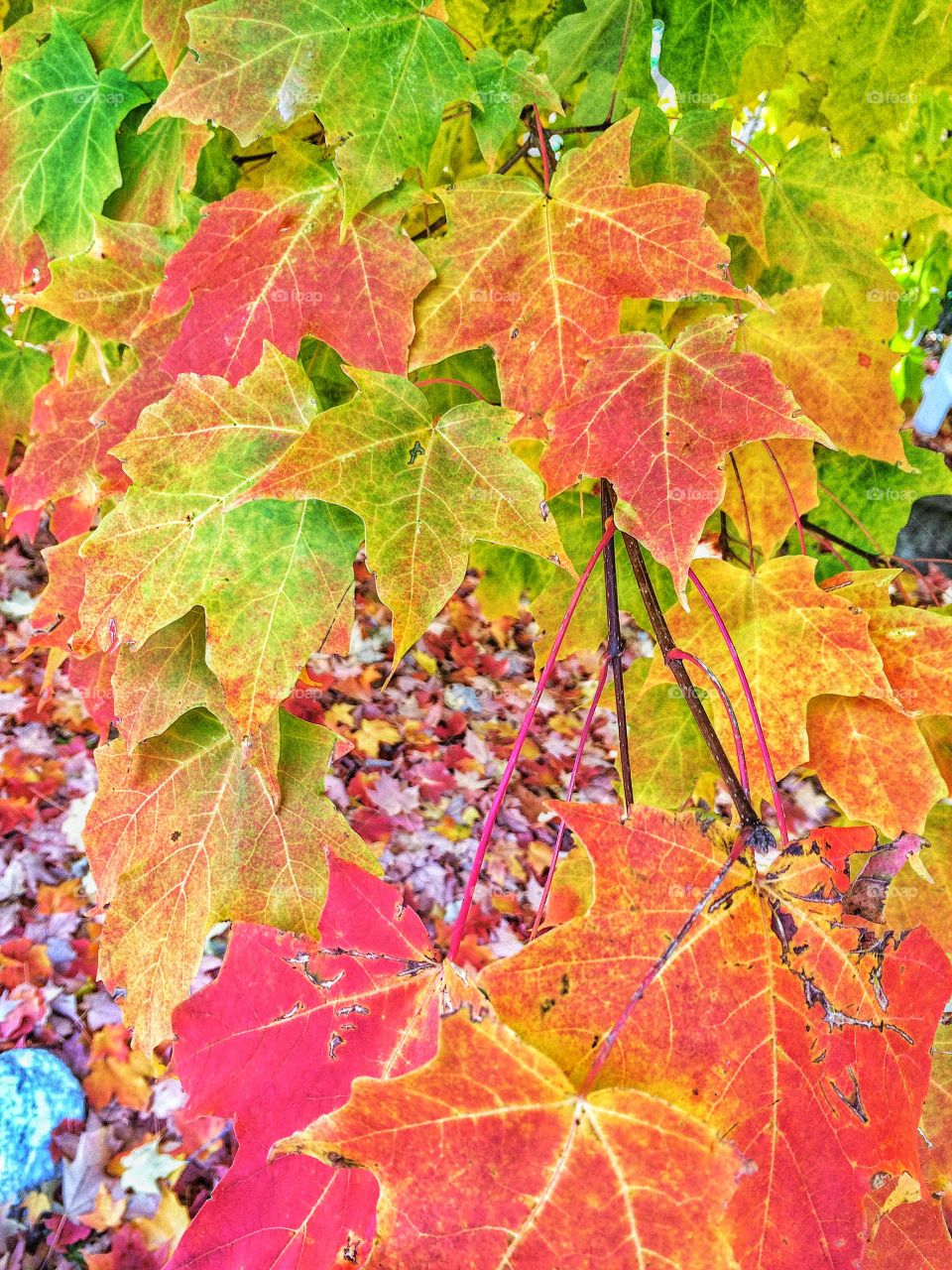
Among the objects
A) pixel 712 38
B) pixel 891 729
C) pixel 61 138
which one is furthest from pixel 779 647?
pixel 61 138

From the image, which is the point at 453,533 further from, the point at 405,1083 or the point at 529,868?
the point at 529,868

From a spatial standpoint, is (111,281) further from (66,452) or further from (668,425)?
(668,425)

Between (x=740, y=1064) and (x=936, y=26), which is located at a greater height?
(x=936, y=26)

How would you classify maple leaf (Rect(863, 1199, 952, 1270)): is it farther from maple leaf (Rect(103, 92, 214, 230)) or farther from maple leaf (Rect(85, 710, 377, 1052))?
maple leaf (Rect(103, 92, 214, 230))

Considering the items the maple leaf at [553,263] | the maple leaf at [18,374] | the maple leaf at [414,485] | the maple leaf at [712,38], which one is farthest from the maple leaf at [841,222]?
the maple leaf at [18,374]

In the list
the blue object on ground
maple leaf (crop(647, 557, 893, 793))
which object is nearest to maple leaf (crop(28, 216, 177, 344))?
maple leaf (crop(647, 557, 893, 793))

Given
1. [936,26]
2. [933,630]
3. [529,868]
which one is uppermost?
[936,26]

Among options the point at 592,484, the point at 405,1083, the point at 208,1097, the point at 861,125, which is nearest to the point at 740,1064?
the point at 405,1083
